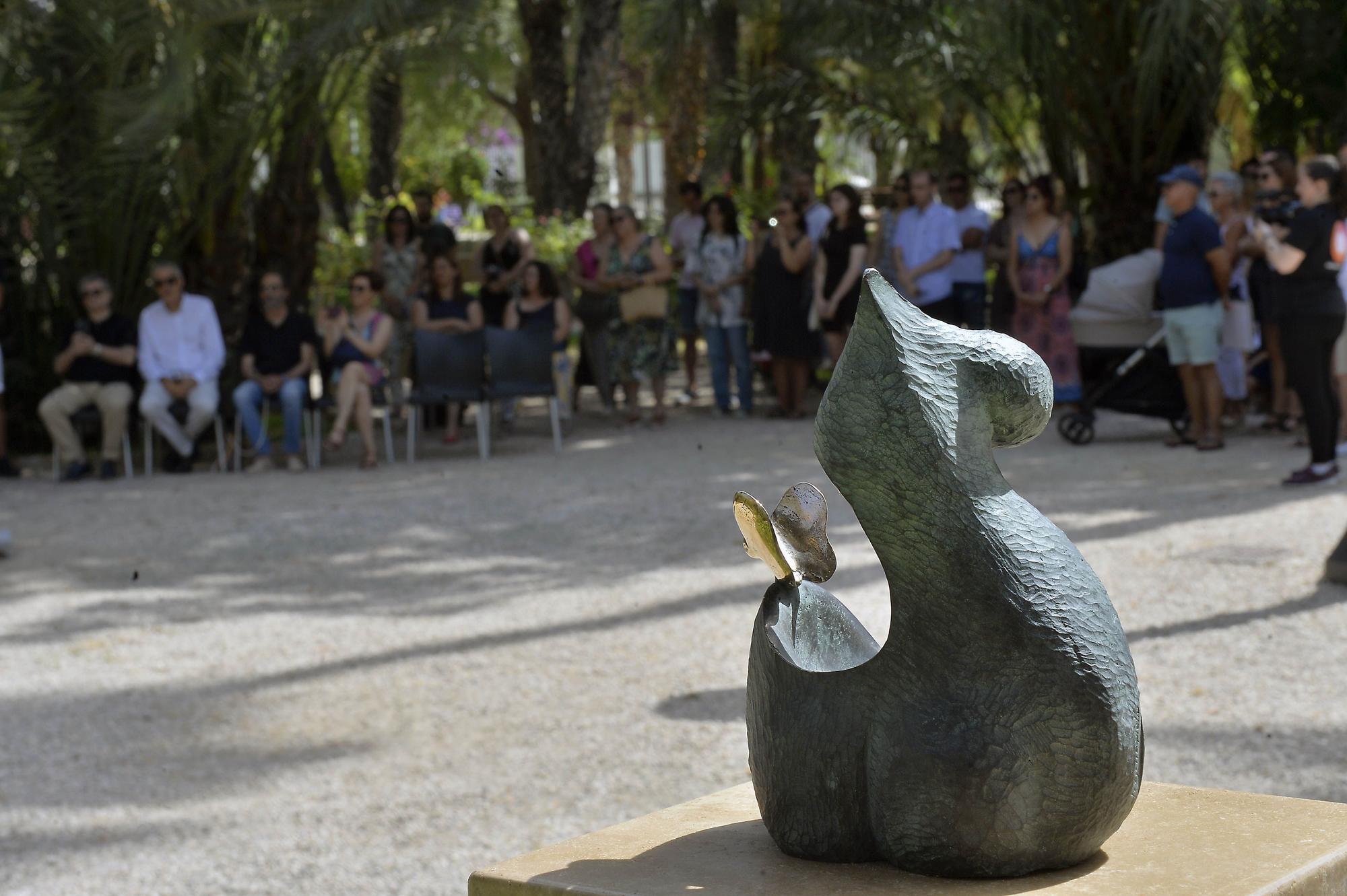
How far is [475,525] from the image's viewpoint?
9.35 m

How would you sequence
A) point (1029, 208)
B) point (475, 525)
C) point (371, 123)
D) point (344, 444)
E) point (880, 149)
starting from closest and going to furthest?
point (475, 525) < point (1029, 208) < point (344, 444) < point (880, 149) < point (371, 123)

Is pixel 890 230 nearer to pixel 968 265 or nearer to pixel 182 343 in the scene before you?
pixel 968 265

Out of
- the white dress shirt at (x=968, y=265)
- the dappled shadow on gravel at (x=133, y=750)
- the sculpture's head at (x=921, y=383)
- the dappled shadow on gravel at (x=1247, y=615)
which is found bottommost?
the dappled shadow on gravel at (x=133, y=750)

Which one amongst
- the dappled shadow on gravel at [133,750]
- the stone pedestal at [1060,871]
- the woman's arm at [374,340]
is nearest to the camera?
the stone pedestal at [1060,871]

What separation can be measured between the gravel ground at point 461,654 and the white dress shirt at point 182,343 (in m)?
1.30

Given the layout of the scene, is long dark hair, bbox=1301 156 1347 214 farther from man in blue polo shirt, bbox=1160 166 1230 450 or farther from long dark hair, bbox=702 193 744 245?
long dark hair, bbox=702 193 744 245

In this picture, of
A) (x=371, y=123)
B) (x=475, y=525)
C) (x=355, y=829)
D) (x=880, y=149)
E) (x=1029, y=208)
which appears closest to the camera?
(x=355, y=829)

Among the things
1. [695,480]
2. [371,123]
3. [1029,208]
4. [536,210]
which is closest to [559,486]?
[695,480]

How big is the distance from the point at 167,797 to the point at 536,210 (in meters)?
15.5

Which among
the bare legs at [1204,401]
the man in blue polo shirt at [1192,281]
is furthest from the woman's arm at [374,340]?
the bare legs at [1204,401]

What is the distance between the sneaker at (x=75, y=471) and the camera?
460 inches

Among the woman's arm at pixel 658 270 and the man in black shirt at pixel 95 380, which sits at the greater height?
the woman's arm at pixel 658 270

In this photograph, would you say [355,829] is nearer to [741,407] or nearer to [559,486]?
[559,486]

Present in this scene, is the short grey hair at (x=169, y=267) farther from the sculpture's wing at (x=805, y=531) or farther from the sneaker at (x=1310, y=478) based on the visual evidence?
the sculpture's wing at (x=805, y=531)
